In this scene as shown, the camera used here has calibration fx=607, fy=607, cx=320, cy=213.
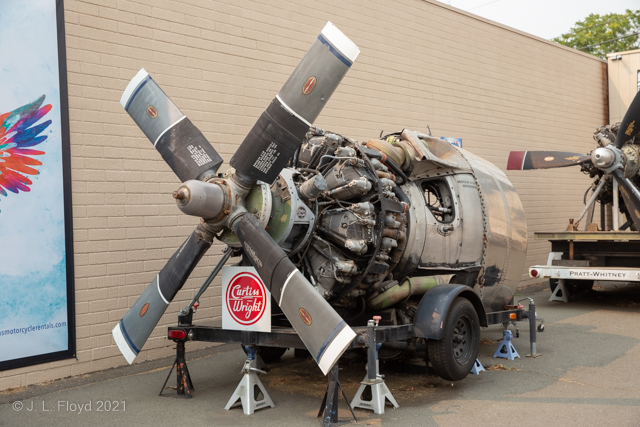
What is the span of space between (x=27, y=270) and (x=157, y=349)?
201 centimetres

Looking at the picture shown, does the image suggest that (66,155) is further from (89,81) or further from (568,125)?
(568,125)

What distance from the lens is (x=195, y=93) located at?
27.1ft

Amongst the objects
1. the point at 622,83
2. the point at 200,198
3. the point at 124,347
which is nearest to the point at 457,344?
the point at 200,198

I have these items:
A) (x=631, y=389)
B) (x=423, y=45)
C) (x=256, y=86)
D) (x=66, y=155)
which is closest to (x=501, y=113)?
(x=423, y=45)

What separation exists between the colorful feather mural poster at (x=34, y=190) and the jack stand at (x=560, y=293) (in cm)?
936

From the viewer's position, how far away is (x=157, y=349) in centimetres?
786

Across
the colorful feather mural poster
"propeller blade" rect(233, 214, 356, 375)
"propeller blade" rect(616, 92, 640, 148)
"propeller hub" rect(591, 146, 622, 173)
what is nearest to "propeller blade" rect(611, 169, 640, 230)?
"propeller hub" rect(591, 146, 622, 173)

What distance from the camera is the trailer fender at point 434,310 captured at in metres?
5.98

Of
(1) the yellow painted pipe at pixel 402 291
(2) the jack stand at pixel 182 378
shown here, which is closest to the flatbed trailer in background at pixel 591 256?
(1) the yellow painted pipe at pixel 402 291

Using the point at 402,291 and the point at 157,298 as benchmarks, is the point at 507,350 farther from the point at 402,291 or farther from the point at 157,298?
the point at 157,298

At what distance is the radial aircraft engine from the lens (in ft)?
15.7

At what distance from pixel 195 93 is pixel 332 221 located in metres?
3.49

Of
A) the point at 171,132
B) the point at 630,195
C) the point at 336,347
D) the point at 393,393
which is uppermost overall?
the point at 630,195

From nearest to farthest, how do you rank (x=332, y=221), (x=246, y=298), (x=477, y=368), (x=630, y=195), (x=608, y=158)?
(x=246, y=298), (x=332, y=221), (x=477, y=368), (x=630, y=195), (x=608, y=158)
